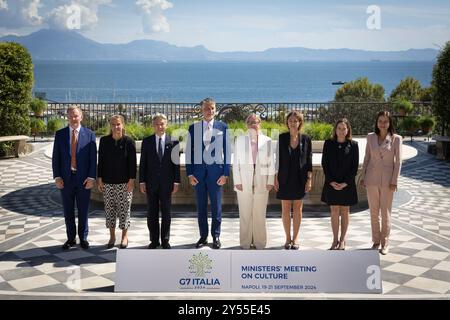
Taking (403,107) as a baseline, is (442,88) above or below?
above

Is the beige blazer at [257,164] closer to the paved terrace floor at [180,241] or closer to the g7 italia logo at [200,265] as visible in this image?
the paved terrace floor at [180,241]

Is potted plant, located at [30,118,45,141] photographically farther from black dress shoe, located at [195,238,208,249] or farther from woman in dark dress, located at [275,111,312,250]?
woman in dark dress, located at [275,111,312,250]

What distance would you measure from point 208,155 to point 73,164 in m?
1.68

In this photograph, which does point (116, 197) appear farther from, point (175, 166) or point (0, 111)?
point (0, 111)

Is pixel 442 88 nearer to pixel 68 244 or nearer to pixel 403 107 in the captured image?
pixel 403 107

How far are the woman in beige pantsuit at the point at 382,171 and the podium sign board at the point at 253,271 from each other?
5.01 feet

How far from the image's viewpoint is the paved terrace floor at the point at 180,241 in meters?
5.07

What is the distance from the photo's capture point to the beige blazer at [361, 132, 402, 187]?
625 centimetres

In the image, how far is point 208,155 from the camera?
6.35 m

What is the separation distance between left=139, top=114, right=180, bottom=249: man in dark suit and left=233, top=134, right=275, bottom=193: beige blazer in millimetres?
753

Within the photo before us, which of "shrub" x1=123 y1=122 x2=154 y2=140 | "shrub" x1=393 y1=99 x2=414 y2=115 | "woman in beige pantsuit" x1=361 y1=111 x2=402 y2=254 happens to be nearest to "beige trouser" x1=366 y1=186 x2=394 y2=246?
"woman in beige pantsuit" x1=361 y1=111 x2=402 y2=254

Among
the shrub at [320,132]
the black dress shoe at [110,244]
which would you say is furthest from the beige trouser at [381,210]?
the shrub at [320,132]

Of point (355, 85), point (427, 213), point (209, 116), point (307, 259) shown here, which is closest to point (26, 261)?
point (209, 116)

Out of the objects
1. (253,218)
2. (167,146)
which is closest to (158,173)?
(167,146)
